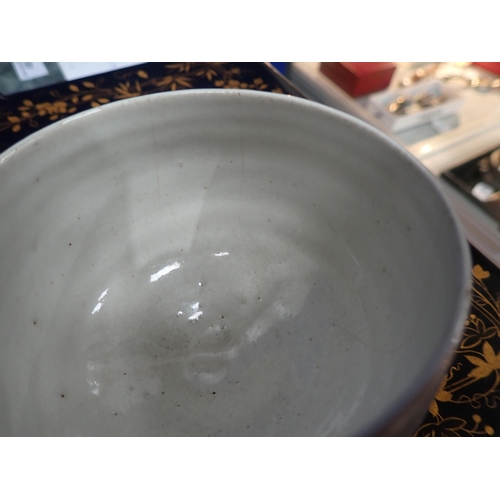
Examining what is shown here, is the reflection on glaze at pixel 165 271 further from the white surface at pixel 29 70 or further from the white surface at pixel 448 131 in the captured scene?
the white surface at pixel 448 131

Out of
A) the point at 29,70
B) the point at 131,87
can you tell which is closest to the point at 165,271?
the point at 131,87

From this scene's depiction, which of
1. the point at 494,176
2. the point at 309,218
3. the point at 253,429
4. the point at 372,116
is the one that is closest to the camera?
the point at 253,429

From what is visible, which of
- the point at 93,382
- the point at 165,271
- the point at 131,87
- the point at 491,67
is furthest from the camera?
the point at 491,67

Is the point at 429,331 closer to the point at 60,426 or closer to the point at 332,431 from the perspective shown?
the point at 332,431

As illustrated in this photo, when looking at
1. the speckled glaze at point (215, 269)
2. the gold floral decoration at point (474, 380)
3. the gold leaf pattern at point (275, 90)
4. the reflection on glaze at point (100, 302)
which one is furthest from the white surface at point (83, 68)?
the gold floral decoration at point (474, 380)

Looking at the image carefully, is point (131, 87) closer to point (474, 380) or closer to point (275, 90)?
point (275, 90)

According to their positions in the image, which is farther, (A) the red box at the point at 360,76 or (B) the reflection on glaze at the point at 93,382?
(A) the red box at the point at 360,76

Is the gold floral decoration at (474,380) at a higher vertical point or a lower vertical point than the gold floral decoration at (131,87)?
lower

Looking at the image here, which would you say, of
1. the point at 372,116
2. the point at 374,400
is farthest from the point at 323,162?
the point at 372,116
